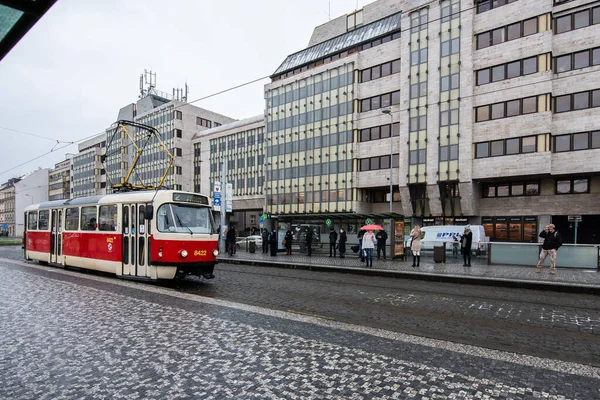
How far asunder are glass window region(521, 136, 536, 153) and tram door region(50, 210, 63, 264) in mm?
31282

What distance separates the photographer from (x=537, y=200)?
32.4 meters

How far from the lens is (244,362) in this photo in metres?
4.69

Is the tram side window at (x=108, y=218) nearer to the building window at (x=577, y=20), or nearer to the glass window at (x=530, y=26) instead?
the glass window at (x=530, y=26)

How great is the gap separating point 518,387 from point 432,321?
3.09m

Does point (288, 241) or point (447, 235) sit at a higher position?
point (447, 235)

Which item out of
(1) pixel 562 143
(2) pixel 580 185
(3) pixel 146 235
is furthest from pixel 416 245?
(2) pixel 580 185

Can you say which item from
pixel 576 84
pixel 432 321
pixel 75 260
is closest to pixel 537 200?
pixel 576 84

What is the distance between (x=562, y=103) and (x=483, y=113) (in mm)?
5494

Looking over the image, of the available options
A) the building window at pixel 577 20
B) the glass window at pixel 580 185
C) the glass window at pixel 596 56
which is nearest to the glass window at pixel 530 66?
the building window at pixel 577 20

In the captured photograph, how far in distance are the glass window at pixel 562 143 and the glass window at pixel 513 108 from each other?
3476mm

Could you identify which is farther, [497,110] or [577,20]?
[497,110]

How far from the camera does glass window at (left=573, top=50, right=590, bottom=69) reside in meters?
29.4

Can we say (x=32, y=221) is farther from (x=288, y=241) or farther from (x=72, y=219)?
(x=288, y=241)

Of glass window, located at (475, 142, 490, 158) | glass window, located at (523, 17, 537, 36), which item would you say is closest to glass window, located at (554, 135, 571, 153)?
glass window, located at (475, 142, 490, 158)
